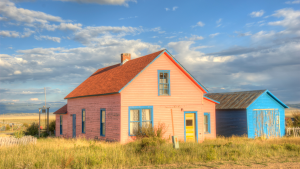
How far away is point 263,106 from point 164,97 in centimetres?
1073

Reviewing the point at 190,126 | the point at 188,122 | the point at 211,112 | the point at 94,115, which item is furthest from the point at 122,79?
the point at 211,112

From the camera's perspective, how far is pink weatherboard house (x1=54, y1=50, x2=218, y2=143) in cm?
1720

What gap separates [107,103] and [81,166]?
8.31 meters

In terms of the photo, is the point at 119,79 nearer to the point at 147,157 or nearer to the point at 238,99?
the point at 147,157

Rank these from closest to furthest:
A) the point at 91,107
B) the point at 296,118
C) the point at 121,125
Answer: the point at 121,125 → the point at 91,107 → the point at 296,118

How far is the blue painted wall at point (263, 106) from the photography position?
22.7 metres

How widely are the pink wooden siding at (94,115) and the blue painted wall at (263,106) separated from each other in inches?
478

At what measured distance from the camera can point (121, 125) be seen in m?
16.8

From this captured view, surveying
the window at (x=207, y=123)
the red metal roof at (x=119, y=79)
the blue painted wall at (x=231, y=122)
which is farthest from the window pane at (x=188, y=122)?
the blue painted wall at (x=231, y=122)

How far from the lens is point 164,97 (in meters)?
18.3

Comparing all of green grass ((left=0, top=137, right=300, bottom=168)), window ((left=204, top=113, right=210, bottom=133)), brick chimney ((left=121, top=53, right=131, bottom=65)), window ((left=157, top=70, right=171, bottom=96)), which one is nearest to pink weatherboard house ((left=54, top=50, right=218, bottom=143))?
window ((left=157, top=70, right=171, bottom=96))

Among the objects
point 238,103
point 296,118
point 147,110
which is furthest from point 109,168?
point 296,118

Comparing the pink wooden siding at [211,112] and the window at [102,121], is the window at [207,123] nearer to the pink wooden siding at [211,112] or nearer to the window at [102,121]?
the pink wooden siding at [211,112]

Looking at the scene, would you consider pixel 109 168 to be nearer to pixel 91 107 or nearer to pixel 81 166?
pixel 81 166
